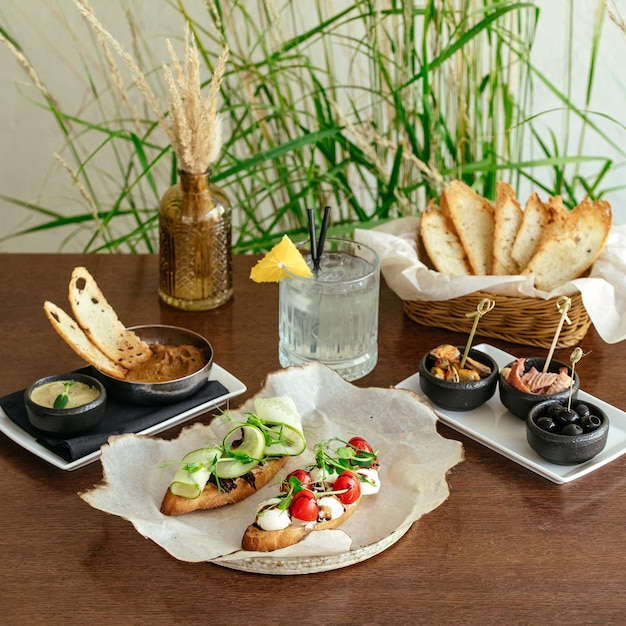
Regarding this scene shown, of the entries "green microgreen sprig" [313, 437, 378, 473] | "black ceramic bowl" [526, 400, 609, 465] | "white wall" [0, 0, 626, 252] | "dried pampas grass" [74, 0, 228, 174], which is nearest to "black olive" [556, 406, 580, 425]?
"black ceramic bowl" [526, 400, 609, 465]

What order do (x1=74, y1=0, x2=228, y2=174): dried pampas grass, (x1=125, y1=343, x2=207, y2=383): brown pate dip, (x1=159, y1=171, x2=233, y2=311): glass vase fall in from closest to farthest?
(x1=125, y1=343, x2=207, y2=383): brown pate dip, (x1=74, y1=0, x2=228, y2=174): dried pampas grass, (x1=159, y1=171, x2=233, y2=311): glass vase

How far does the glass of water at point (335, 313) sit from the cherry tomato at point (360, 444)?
292mm

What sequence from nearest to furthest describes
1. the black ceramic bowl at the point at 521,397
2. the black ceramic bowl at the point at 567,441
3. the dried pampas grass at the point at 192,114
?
the black ceramic bowl at the point at 567,441, the black ceramic bowl at the point at 521,397, the dried pampas grass at the point at 192,114

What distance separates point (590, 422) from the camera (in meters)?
1.25

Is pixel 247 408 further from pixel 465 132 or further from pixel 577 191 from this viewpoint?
pixel 577 191

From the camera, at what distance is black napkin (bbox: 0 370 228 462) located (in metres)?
1.23

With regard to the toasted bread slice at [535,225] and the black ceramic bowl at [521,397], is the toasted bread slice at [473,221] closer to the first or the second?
the toasted bread slice at [535,225]

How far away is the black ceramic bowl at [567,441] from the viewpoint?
47.9 inches

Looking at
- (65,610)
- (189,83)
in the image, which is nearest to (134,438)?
(65,610)

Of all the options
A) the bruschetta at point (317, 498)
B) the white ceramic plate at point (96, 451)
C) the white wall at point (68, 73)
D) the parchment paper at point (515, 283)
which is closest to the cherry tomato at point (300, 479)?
the bruschetta at point (317, 498)

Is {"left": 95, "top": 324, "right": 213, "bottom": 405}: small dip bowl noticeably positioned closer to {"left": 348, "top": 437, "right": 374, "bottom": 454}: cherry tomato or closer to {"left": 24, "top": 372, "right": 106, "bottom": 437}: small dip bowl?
{"left": 24, "top": 372, "right": 106, "bottom": 437}: small dip bowl

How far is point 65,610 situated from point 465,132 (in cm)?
170

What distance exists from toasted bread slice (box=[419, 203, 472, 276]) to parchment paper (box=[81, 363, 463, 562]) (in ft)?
1.55

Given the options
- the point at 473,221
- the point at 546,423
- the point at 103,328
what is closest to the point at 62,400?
the point at 103,328
